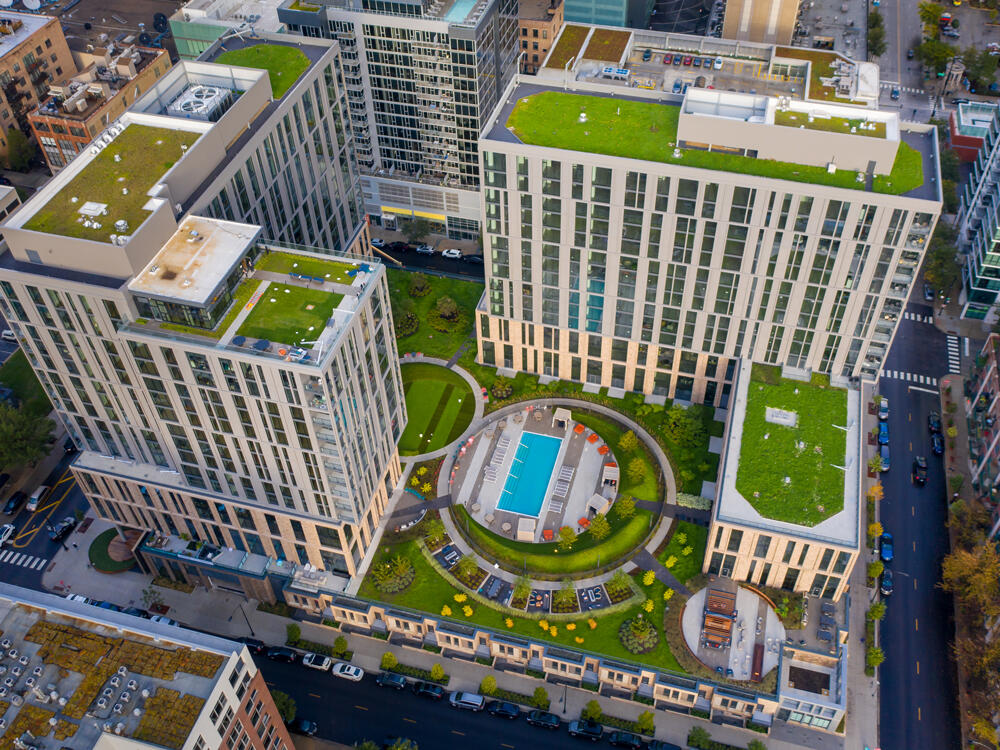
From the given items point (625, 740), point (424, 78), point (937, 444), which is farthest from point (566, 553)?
point (424, 78)

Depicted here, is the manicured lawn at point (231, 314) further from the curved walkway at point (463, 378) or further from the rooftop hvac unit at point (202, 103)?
the curved walkway at point (463, 378)

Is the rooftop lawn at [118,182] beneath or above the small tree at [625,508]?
above

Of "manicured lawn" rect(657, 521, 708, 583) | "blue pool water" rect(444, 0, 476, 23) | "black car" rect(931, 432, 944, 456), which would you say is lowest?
"black car" rect(931, 432, 944, 456)

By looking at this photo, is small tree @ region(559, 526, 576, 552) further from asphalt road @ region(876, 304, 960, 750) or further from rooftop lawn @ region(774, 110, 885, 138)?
rooftop lawn @ region(774, 110, 885, 138)

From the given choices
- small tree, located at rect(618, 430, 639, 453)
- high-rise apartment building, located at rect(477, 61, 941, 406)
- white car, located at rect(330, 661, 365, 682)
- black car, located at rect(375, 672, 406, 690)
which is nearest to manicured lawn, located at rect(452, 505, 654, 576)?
small tree, located at rect(618, 430, 639, 453)

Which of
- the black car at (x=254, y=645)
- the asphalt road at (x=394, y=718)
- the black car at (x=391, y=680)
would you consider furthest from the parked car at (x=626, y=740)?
the black car at (x=254, y=645)

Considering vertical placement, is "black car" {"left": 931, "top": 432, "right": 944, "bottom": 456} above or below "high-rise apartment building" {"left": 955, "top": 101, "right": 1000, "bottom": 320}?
below

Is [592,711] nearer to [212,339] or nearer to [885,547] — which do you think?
[885,547]
